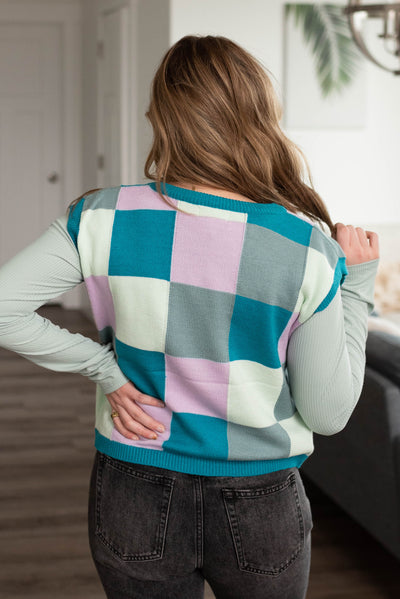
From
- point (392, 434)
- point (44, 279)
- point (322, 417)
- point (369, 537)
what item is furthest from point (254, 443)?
point (369, 537)

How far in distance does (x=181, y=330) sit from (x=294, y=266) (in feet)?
0.54

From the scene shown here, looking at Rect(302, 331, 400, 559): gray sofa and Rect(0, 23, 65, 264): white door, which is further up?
Rect(0, 23, 65, 264): white door

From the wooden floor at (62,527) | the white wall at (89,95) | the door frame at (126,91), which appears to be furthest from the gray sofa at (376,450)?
the white wall at (89,95)

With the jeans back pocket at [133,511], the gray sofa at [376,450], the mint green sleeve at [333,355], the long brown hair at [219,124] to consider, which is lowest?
the gray sofa at [376,450]

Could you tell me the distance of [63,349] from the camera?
1.08 m

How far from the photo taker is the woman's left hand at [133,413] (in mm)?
1033

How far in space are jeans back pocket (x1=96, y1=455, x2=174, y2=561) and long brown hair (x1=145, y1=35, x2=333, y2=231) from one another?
0.38 metres

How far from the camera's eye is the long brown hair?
0.96m

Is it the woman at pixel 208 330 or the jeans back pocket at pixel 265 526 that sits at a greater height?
the woman at pixel 208 330

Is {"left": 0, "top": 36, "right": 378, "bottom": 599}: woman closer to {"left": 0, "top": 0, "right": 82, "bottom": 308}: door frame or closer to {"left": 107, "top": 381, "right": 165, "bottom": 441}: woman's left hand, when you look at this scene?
{"left": 107, "top": 381, "right": 165, "bottom": 441}: woman's left hand

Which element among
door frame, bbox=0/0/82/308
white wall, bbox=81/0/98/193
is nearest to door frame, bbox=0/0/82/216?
door frame, bbox=0/0/82/308

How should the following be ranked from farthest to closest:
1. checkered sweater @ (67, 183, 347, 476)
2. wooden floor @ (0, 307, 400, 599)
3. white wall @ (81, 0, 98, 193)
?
white wall @ (81, 0, 98, 193), wooden floor @ (0, 307, 400, 599), checkered sweater @ (67, 183, 347, 476)

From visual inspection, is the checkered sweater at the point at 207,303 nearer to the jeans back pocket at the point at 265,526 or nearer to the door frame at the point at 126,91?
the jeans back pocket at the point at 265,526

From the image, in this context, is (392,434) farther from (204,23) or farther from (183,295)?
(204,23)
